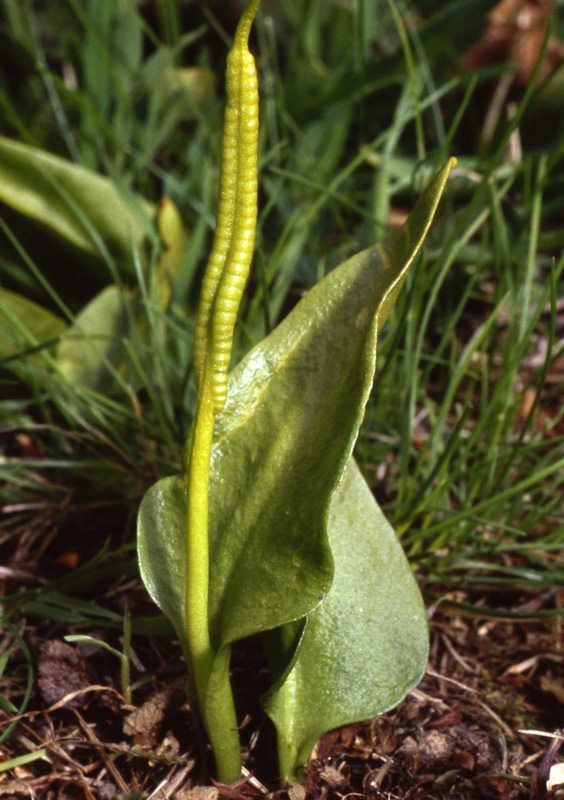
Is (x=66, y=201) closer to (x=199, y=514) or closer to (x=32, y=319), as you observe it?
(x=32, y=319)

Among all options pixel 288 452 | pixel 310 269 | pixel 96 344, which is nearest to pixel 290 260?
pixel 310 269

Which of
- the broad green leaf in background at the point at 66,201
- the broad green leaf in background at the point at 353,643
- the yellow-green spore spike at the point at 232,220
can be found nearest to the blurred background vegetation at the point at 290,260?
the broad green leaf in background at the point at 66,201

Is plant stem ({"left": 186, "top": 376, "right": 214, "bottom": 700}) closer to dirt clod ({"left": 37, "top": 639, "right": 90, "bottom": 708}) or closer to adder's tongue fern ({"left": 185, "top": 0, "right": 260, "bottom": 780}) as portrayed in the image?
adder's tongue fern ({"left": 185, "top": 0, "right": 260, "bottom": 780})

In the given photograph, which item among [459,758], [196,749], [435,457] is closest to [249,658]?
[196,749]

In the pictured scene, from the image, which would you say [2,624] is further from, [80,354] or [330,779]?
[80,354]

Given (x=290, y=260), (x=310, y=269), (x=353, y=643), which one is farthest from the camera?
(x=310, y=269)

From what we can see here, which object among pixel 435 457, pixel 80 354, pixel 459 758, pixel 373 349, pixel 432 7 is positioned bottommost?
pixel 459 758
